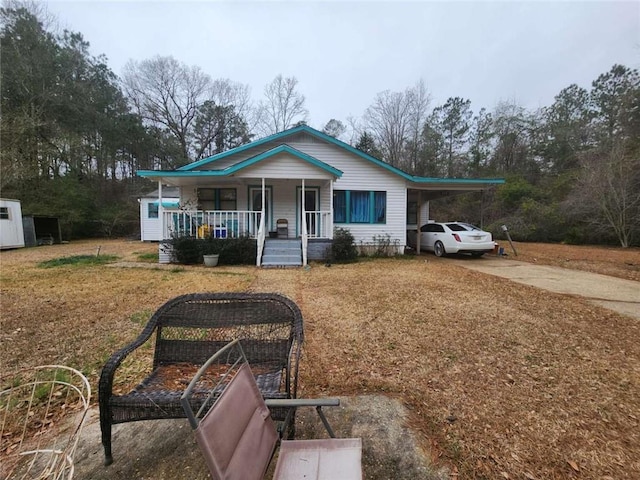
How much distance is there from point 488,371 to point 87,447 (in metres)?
3.49

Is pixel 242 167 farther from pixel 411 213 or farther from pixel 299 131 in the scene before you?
pixel 411 213

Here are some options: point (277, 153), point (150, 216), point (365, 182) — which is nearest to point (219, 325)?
point (277, 153)

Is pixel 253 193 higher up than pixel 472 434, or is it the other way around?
pixel 253 193

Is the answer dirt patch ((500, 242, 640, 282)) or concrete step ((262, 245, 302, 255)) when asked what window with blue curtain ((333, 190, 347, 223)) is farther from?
dirt patch ((500, 242, 640, 282))

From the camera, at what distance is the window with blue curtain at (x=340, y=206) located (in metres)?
11.9

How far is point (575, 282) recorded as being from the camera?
7.19 meters

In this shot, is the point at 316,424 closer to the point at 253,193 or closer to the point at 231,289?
the point at 231,289

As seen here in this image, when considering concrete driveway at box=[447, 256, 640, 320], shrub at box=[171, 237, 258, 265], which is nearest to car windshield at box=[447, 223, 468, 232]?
concrete driveway at box=[447, 256, 640, 320]

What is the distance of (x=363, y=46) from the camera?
1909 centimetres

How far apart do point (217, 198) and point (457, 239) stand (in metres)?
9.46

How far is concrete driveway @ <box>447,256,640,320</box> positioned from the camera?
18.0 ft

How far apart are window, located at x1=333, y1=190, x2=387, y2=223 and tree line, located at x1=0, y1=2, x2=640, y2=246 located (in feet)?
34.4

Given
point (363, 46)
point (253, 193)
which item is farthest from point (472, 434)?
point (363, 46)

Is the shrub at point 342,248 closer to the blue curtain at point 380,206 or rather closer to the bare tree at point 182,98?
the blue curtain at point 380,206
